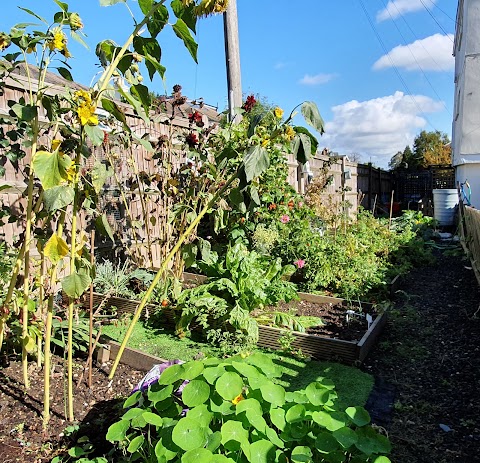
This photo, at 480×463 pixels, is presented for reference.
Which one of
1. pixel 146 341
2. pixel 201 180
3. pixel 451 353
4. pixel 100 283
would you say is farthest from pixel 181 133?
pixel 451 353

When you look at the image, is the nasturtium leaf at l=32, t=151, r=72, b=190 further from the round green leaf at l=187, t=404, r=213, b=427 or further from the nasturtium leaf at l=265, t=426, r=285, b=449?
the nasturtium leaf at l=265, t=426, r=285, b=449

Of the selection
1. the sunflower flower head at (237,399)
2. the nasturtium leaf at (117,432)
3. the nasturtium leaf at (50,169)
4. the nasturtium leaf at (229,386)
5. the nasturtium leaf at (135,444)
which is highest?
the nasturtium leaf at (50,169)

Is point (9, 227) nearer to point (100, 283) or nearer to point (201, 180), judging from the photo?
point (100, 283)

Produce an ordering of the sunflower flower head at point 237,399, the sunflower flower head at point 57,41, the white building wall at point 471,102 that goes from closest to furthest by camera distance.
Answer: the sunflower flower head at point 237,399 → the sunflower flower head at point 57,41 → the white building wall at point 471,102

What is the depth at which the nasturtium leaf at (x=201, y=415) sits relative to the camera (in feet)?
4.60

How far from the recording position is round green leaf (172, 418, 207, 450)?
51.9 inches

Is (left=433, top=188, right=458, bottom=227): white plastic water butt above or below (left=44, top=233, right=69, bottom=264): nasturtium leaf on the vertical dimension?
below

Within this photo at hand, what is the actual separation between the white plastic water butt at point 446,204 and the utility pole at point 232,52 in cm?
704

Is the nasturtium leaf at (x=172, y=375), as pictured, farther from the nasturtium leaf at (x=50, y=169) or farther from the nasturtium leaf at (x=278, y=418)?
the nasturtium leaf at (x=50, y=169)

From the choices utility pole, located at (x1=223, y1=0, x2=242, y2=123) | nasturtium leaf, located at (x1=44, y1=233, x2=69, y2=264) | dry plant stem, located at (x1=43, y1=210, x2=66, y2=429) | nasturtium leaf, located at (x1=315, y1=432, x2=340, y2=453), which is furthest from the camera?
utility pole, located at (x1=223, y1=0, x2=242, y2=123)

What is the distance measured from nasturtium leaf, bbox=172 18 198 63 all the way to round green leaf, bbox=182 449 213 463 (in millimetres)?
1438

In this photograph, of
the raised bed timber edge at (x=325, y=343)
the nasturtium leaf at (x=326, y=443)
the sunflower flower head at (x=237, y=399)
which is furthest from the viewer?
the raised bed timber edge at (x=325, y=343)

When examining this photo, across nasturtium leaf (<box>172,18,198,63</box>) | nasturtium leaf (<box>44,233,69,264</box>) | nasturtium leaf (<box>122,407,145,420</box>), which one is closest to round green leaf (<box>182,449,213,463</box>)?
nasturtium leaf (<box>122,407,145,420</box>)

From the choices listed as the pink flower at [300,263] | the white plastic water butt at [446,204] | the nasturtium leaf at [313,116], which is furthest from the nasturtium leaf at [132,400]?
the white plastic water butt at [446,204]
